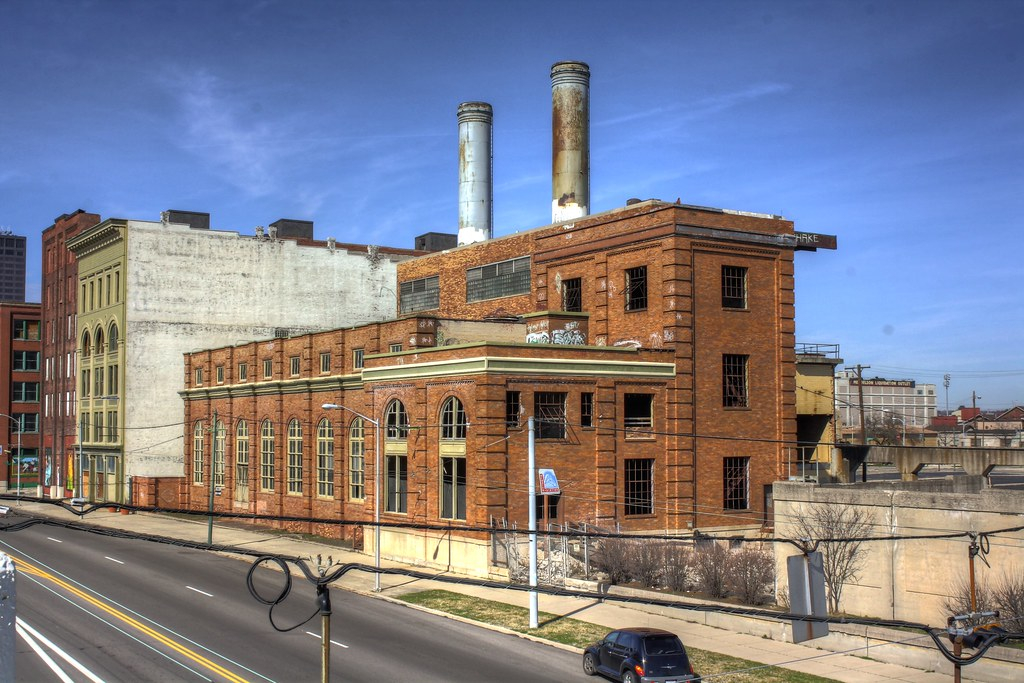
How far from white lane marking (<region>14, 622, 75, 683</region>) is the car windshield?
14.0 m

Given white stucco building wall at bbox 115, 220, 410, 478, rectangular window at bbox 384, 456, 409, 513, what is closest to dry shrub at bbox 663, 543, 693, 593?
rectangular window at bbox 384, 456, 409, 513

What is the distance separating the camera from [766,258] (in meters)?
50.4

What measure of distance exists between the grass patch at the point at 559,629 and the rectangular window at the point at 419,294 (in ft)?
93.4

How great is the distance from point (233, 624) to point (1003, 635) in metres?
26.6

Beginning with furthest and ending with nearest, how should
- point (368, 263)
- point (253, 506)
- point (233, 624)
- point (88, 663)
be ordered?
point (368, 263) < point (253, 506) < point (233, 624) < point (88, 663)

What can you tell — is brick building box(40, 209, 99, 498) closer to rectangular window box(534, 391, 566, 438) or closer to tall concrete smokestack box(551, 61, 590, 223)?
tall concrete smokestack box(551, 61, 590, 223)

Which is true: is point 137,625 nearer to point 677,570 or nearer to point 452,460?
point 452,460

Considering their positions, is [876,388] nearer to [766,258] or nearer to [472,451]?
[766,258]

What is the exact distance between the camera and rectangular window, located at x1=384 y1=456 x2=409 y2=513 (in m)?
48.4

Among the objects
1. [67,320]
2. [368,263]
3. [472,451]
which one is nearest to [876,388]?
[368,263]

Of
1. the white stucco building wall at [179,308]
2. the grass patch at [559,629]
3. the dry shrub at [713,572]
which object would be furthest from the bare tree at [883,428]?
the grass patch at [559,629]

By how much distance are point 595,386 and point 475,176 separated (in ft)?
82.1

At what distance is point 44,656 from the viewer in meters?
27.0

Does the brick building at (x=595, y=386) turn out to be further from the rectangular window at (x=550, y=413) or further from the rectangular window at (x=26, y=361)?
the rectangular window at (x=26, y=361)
